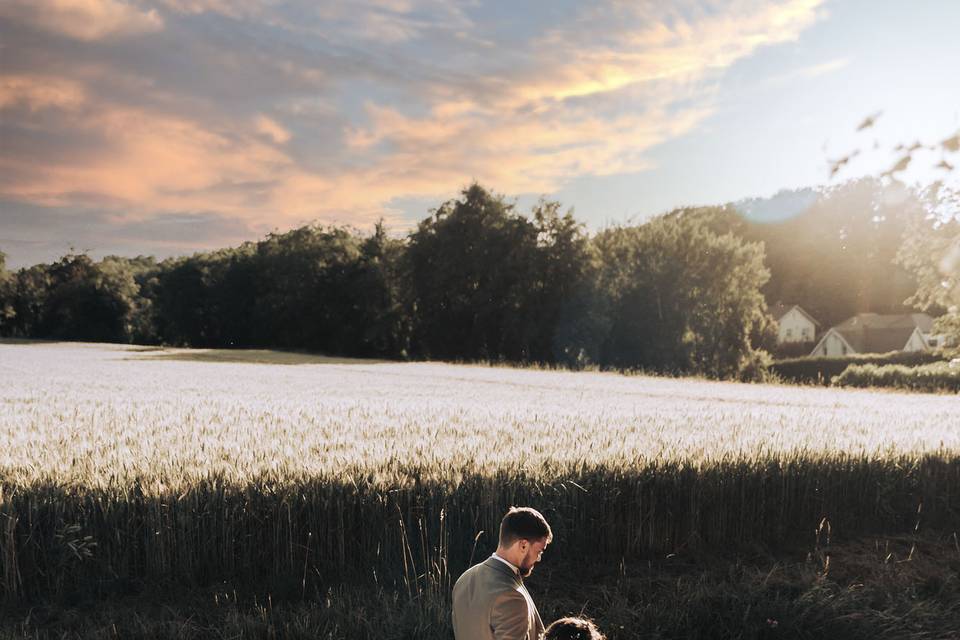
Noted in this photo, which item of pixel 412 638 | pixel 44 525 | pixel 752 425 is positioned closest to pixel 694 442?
pixel 752 425

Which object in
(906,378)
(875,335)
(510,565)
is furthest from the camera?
(875,335)

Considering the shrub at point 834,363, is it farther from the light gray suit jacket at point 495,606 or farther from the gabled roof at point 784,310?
the light gray suit jacket at point 495,606

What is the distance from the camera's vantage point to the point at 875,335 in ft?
268

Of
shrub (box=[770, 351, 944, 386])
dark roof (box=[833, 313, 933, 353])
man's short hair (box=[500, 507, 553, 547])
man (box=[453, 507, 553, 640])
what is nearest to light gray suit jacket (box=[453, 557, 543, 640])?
man (box=[453, 507, 553, 640])

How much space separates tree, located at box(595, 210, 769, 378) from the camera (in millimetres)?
48344

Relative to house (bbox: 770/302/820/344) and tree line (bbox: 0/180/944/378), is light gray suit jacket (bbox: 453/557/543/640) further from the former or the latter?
house (bbox: 770/302/820/344)

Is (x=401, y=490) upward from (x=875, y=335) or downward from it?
downward

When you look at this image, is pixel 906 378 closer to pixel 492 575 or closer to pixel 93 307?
pixel 492 575

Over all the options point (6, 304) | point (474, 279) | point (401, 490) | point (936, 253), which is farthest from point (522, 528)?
point (6, 304)

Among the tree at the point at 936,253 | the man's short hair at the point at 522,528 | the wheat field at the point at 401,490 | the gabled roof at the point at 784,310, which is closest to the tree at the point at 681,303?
the tree at the point at 936,253

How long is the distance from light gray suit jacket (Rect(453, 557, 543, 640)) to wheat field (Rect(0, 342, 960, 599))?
2784mm

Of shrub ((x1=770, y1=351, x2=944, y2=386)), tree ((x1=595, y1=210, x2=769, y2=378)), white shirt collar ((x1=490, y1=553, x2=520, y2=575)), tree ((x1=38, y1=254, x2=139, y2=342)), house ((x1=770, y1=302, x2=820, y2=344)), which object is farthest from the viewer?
house ((x1=770, y1=302, x2=820, y2=344))

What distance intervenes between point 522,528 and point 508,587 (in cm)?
25

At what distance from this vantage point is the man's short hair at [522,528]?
308cm
